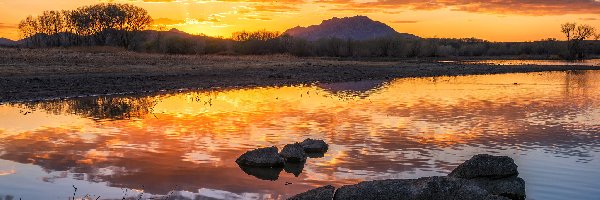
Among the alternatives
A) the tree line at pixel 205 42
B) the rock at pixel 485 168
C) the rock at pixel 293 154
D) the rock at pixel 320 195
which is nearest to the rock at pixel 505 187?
the rock at pixel 485 168

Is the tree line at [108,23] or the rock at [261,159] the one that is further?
the tree line at [108,23]

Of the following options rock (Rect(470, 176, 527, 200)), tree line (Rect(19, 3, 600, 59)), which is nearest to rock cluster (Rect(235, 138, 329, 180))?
rock (Rect(470, 176, 527, 200))

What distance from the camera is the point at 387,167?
14.5 metres

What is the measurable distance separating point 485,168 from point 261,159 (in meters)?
5.40

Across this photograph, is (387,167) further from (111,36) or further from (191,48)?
(111,36)

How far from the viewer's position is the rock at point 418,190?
23.6 ft

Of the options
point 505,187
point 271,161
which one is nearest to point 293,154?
point 271,161

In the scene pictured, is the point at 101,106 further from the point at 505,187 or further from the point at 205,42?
the point at 205,42

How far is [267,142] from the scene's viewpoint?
59.4 ft

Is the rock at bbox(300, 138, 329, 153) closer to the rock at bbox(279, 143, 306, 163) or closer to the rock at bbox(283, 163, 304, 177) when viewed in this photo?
the rock at bbox(279, 143, 306, 163)

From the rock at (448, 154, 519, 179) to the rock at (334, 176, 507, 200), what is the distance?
426 centimetres

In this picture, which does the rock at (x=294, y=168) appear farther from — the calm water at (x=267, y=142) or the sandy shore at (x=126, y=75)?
the sandy shore at (x=126, y=75)

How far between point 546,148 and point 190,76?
31.7 metres

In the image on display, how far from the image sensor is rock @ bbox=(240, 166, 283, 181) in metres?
13.7
